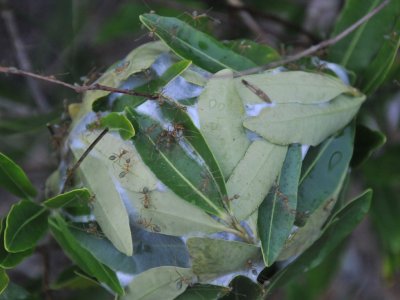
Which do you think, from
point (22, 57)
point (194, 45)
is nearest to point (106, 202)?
point (194, 45)

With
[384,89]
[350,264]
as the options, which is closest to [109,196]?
[384,89]

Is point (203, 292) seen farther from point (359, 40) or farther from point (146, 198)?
point (359, 40)

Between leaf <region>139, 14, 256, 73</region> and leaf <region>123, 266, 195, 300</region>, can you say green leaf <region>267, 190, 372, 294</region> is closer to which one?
leaf <region>123, 266, 195, 300</region>

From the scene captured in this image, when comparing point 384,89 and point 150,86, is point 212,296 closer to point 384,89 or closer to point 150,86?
point 150,86

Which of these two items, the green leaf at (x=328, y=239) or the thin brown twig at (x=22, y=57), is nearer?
the green leaf at (x=328, y=239)

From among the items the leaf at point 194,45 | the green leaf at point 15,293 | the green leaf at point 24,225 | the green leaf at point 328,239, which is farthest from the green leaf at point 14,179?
the green leaf at point 328,239

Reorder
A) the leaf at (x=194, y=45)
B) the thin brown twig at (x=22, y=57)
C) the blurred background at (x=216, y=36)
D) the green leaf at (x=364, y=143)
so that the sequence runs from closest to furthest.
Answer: the leaf at (x=194, y=45)
the green leaf at (x=364, y=143)
the blurred background at (x=216, y=36)
the thin brown twig at (x=22, y=57)

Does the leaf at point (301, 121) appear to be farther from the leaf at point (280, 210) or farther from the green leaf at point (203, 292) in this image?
the green leaf at point (203, 292)
